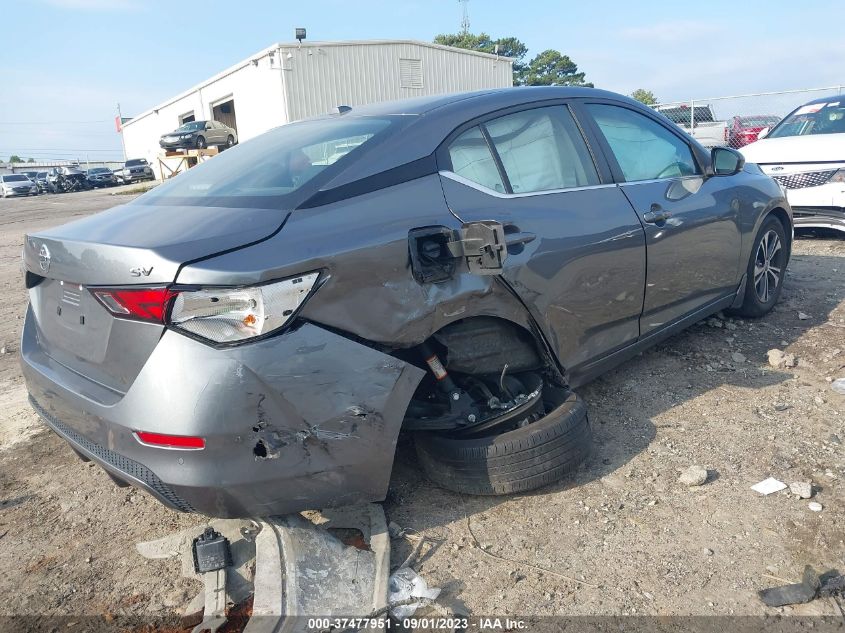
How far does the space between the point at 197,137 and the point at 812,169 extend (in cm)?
2457

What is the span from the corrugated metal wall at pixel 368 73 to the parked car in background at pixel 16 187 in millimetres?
20170

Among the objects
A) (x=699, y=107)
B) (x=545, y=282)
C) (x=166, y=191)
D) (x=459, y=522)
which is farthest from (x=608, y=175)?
(x=699, y=107)

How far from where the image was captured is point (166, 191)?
2938 millimetres

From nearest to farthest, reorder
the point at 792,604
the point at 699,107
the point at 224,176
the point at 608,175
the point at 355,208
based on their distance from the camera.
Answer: the point at 792,604 → the point at 355,208 → the point at 224,176 → the point at 608,175 → the point at 699,107

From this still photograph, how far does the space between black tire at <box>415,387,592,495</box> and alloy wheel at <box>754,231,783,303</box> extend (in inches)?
103

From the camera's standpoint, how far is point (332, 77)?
26719mm

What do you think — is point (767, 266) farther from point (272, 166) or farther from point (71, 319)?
point (71, 319)

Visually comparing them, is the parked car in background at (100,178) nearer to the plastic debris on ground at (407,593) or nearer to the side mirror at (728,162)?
the side mirror at (728,162)

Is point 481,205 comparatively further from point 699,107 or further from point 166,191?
point 699,107

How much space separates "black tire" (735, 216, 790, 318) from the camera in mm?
4598

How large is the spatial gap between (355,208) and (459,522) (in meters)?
1.32

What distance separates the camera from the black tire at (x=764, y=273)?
4.60 m

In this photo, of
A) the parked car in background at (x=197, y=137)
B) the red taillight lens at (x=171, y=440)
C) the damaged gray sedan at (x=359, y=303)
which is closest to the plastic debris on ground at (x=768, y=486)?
the damaged gray sedan at (x=359, y=303)

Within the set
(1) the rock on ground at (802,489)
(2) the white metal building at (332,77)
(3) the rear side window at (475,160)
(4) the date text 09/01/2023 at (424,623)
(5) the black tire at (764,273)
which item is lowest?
(4) the date text 09/01/2023 at (424,623)
